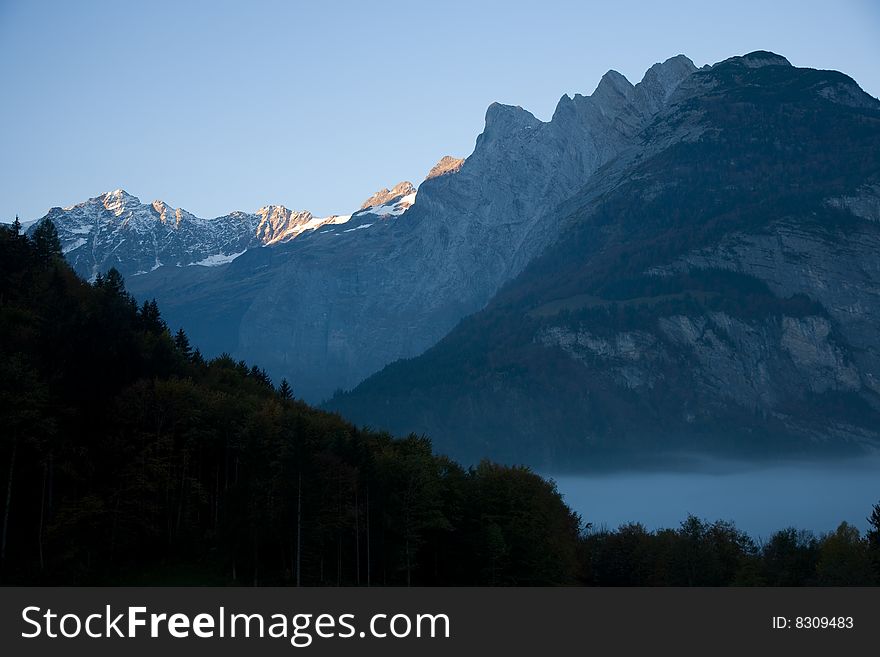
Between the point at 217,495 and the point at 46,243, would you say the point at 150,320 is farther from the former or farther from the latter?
the point at 217,495

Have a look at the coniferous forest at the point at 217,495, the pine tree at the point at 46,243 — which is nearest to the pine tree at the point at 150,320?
the pine tree at the point at 46,243

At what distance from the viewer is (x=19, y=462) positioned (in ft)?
251

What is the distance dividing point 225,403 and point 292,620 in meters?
45.9

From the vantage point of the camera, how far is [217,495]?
9025 centimetres

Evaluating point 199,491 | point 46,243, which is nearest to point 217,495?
point 199,491

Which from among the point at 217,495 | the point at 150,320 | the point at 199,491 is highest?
the point at 150,320

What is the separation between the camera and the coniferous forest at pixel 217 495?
76.8 metres

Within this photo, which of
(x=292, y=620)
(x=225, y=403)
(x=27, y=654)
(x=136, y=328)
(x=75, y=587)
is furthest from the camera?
(x=136, y=328)

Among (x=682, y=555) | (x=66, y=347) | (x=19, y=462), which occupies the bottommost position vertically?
(x=682, y=555)

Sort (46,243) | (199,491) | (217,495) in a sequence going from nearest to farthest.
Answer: (199,491) < (217,495) < (46,243)

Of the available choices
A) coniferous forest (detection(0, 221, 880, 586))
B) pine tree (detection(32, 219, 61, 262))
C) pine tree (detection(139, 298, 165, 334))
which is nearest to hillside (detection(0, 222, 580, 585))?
coniferous forest (detection(0, 221, 880, 586))

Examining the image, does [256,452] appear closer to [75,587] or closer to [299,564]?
[299,564]

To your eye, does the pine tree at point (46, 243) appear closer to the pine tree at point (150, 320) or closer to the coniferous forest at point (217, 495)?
the coniferous forest at point (217, 495)

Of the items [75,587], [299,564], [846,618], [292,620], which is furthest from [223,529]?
[846,618]
